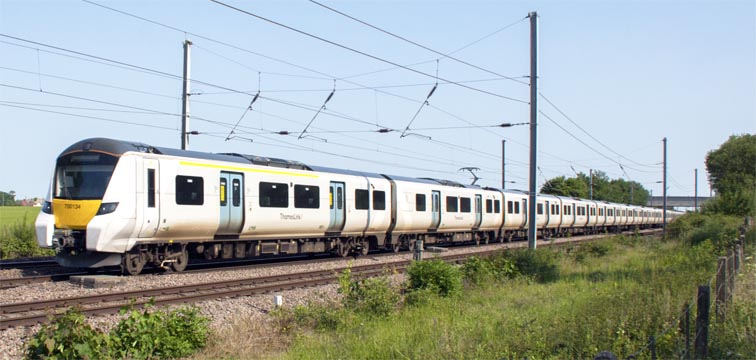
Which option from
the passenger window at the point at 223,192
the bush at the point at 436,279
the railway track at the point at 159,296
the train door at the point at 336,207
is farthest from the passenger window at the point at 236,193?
the bush at the point at 436,279

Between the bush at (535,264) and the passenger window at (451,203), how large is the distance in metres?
10.8

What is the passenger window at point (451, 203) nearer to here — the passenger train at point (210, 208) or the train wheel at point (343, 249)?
the passenger train at point (210, 208)

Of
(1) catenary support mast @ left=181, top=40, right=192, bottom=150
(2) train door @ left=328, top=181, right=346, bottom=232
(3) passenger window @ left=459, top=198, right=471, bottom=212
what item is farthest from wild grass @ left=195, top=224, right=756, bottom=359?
(3) passenger window @ left=459, top=198, right=471, bottom=212

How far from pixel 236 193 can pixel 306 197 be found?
9.31ft

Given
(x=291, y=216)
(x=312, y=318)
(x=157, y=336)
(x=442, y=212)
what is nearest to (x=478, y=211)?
(x=442, y=212)

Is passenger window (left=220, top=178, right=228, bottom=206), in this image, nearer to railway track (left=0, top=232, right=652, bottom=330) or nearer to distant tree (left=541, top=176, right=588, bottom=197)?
railway track (left=0, top=232, right=652, bottom=330)

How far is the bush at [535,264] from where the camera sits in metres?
15.9

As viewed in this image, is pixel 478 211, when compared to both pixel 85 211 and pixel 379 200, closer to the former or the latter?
pixel 379 200

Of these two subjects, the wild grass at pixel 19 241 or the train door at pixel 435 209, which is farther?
the train door at pixel 435 209

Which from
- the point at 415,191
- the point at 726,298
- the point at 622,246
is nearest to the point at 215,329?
the point at 726,298

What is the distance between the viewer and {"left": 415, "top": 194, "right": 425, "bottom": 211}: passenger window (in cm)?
2539

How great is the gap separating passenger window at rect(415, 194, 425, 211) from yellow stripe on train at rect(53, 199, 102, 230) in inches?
→ 534

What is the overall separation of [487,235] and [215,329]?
23.7 m

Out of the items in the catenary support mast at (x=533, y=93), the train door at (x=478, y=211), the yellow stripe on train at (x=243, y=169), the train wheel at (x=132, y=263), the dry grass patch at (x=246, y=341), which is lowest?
the dry grass patch at (x=246, y=341)
